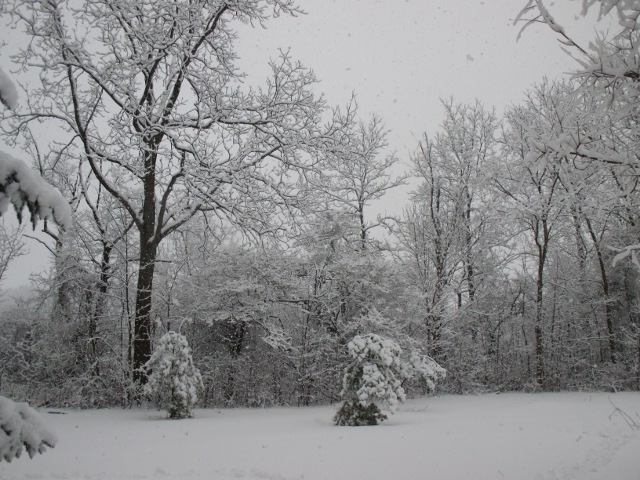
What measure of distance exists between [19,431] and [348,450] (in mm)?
3864

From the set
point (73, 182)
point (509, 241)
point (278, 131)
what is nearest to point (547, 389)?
point (509, 241)

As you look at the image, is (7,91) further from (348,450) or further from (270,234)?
(270,234)

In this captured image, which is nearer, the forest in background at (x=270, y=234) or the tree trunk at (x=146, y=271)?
the forest in background at (x=270, y=234)

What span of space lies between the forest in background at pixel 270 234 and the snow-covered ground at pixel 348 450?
3104 millimetres

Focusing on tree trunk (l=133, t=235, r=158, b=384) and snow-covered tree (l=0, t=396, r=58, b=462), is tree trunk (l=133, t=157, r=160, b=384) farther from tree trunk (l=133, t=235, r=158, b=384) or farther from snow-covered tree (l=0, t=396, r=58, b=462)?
snow-covered tree (l=0, t=396, r=58, b=462)

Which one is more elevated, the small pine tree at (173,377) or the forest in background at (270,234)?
the forest in background at (270,234)

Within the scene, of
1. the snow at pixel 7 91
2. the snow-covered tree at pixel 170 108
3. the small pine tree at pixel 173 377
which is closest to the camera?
the snow at pixel 7 91

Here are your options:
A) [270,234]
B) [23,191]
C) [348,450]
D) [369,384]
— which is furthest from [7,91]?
[270,234]

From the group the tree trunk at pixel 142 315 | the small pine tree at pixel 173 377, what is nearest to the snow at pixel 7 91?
the small pine tree at pixel 173 377

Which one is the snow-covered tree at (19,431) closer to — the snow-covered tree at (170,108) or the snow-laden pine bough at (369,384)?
the snow-laden pine bough at (369,384)

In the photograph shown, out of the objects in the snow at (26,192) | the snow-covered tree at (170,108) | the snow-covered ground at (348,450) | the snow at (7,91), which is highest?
the snow-covered tree at (170,108)

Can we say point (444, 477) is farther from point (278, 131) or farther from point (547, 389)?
point (547, 389)

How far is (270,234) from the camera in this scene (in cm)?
1035

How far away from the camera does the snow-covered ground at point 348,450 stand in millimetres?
4172
